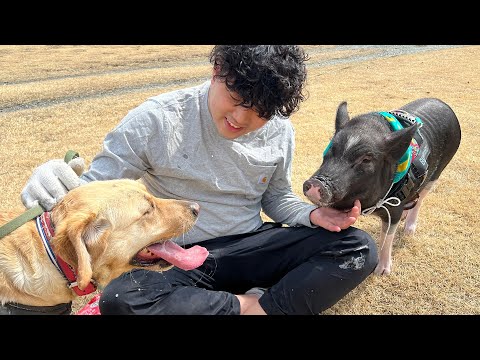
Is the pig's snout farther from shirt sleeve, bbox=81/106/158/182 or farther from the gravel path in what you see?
the gravel path

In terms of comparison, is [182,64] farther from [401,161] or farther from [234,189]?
[234,189]

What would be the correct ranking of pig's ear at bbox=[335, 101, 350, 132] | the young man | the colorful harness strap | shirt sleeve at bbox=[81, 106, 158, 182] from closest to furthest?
1. the young man
2. shirt sleeve at bbox=[81, 106, 158, 182]
3. the colorful harness strap
4. pig's ear at bbox=[335, 101, 350, 132]

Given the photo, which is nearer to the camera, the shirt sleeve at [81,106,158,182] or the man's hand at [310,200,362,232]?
the shirt sleeve at [81,106,158,182]

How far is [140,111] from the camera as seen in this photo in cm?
305

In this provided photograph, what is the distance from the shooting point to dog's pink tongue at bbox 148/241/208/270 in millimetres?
2760

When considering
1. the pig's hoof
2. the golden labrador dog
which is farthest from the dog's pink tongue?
the pig's hoof

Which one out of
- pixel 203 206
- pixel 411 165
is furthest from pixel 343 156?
pixel 203 206

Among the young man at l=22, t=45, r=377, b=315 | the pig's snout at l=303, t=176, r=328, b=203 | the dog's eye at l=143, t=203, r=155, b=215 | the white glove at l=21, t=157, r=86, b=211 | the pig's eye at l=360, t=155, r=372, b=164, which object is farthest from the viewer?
the pig's eye at l=360, t=155, r=372, b=164

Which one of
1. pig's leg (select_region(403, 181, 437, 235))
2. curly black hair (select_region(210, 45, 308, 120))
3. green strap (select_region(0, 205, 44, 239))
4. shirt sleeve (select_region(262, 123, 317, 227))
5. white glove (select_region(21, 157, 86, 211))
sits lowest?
pig's leg (select_region(403, 181, 437, 235))

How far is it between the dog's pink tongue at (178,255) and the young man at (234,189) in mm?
251

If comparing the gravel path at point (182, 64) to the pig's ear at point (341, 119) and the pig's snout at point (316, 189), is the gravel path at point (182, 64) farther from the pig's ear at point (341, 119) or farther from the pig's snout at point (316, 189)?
the pig's snout at point (316, 189)

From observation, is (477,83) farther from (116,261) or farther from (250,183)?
(116,261)

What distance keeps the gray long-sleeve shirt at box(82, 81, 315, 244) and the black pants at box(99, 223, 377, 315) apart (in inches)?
6.7

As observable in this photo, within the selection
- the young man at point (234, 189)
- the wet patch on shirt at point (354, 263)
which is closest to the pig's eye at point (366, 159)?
the young man at point (234, 189)
